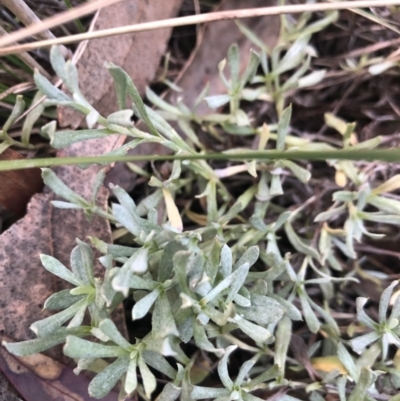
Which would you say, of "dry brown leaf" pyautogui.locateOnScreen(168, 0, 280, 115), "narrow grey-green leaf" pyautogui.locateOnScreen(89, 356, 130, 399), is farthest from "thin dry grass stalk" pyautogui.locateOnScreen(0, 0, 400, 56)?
"narrow grey-green leaf" pyautogui.locateOnScreen(89, 356, 130, 399)

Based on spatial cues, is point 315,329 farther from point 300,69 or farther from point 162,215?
point 300,69

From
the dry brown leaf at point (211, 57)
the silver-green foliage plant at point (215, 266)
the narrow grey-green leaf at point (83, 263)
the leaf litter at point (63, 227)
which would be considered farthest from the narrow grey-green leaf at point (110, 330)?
the dry brown leaf at point (211, 57)

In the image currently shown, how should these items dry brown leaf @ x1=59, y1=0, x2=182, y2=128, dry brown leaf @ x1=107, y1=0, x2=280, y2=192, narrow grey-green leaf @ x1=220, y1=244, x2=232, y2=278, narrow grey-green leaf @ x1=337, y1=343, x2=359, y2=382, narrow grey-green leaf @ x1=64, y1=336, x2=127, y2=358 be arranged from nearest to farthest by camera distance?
narrow grey-green leaf @ x1=64, y1=336, x2=127, y2=358 → narrow grey-green leaf @ x1=220, y1=244, x2=232, y2=278 → narrow grey-green leaf @ x1=337, y1=343, x2=359, y2=382 → dry brown leaf @ x1=59, y1=0, x2=182, y2=128 → dry brown leaf @ x1=107, y1=0, x2=280, y2=192

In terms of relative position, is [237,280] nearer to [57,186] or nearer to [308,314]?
[308,314]

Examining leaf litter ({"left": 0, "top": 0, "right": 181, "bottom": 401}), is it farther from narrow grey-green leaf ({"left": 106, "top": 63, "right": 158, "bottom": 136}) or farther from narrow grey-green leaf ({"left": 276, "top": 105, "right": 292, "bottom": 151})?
narrow grey-green leaf ({"left": 276, "top": 105, "right": 292, "bottom": 151})

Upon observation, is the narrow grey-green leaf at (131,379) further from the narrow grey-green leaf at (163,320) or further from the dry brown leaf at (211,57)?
the dry brown leaf at (211,57)

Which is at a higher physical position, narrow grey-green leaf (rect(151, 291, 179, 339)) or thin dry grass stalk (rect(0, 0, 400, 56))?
thin dry grass stalk (rect(0, 0, 400, 56))
